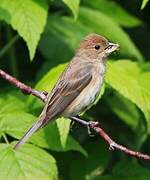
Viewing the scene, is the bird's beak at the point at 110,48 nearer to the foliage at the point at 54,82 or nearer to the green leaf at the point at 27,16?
the foliage at the point at 54,82

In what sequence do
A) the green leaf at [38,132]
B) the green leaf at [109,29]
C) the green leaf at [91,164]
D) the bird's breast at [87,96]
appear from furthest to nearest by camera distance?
the green leaf at [109,29]
the green leaf at [91,164]
the bird's breast at [87,96]
the green leaf at [38,132]

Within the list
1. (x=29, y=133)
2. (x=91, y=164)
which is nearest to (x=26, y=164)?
(x=29, y=133)

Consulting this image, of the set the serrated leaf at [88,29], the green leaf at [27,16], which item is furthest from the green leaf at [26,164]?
the serrated leaf at [88,29]

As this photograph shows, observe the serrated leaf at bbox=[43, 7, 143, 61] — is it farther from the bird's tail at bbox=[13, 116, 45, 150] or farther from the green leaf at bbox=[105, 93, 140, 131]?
the bird's tail at bbox=[13, 116, 45, 150]

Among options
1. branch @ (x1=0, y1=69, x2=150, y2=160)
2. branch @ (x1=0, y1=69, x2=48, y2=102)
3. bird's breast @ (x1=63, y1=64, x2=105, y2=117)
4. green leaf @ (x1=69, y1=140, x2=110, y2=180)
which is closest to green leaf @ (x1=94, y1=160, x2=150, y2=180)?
green leaf @ (x1=69, y1=140, x2=110, y2=180)

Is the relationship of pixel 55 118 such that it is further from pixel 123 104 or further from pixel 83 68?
pixel 123 104

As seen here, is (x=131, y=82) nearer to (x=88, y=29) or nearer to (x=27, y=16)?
(x=27, y=16)
